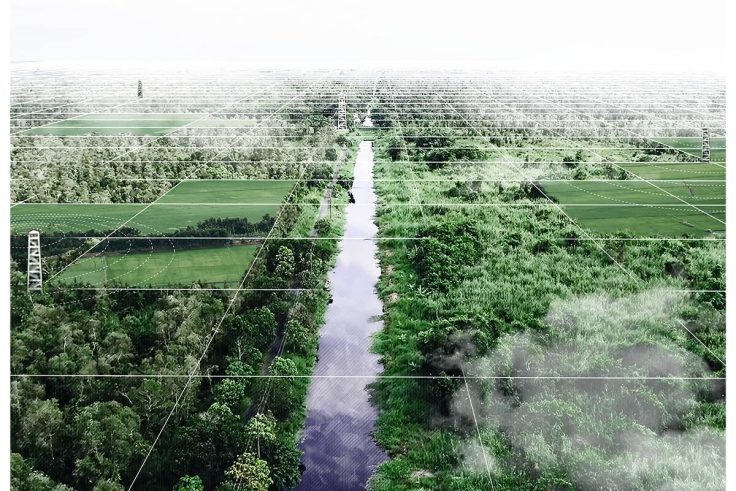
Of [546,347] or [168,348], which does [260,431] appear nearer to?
[168,348]

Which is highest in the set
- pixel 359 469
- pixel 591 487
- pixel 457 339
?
pixel 457 339

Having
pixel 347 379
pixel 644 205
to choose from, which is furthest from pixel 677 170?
pixel 347 379

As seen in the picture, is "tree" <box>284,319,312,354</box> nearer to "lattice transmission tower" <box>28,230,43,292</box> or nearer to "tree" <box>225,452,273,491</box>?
"tree" <box>225,452,273,491</box>

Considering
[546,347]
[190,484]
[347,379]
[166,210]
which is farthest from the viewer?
[166,210]

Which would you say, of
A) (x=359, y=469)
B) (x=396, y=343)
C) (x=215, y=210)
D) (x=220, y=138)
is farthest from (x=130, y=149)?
(x=359, y=469)

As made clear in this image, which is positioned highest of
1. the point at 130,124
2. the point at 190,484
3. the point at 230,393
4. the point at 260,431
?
the point at 130,124

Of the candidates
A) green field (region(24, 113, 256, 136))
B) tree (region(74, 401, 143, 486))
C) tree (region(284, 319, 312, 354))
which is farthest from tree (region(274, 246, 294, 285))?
green field (region(24, 113, 256, 136))

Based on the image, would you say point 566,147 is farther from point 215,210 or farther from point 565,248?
point 215,210

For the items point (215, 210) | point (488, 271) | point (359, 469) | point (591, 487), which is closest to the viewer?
point (591, 487)
